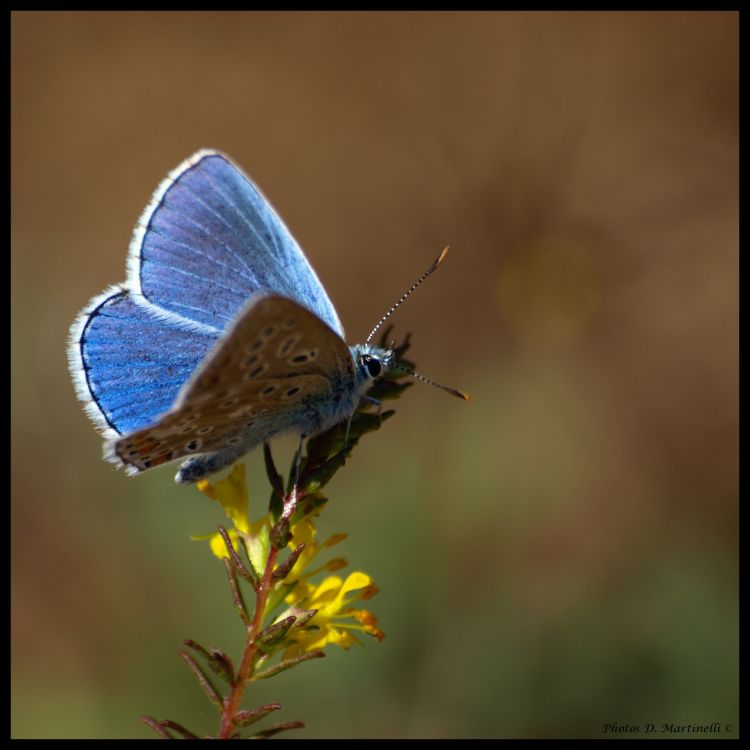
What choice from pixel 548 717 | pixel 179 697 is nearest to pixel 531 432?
pixel 548 717

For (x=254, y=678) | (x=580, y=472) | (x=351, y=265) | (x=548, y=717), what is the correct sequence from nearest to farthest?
(x=254, y=678)
(x=548, y=717)
(x=580, y=472)
(x=351, y=265)

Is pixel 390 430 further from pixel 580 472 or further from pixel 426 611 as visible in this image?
pixel 426 611

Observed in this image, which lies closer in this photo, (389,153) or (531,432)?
(531,432)

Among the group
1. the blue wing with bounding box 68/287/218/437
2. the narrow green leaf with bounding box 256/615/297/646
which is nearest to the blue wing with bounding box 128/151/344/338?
the blue wing with bounding box 68/287/218/437

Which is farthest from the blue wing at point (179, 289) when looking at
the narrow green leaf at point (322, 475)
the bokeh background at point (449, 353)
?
the bokeh background at point (449, 353)

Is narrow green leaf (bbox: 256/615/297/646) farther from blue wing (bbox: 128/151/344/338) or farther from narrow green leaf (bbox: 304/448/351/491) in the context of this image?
blue wing (bbox: 128/151/344/338)

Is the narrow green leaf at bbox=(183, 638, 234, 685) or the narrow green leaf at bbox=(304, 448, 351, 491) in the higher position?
the narrow green leaf at bbox=(304, 448, 351, 491)
